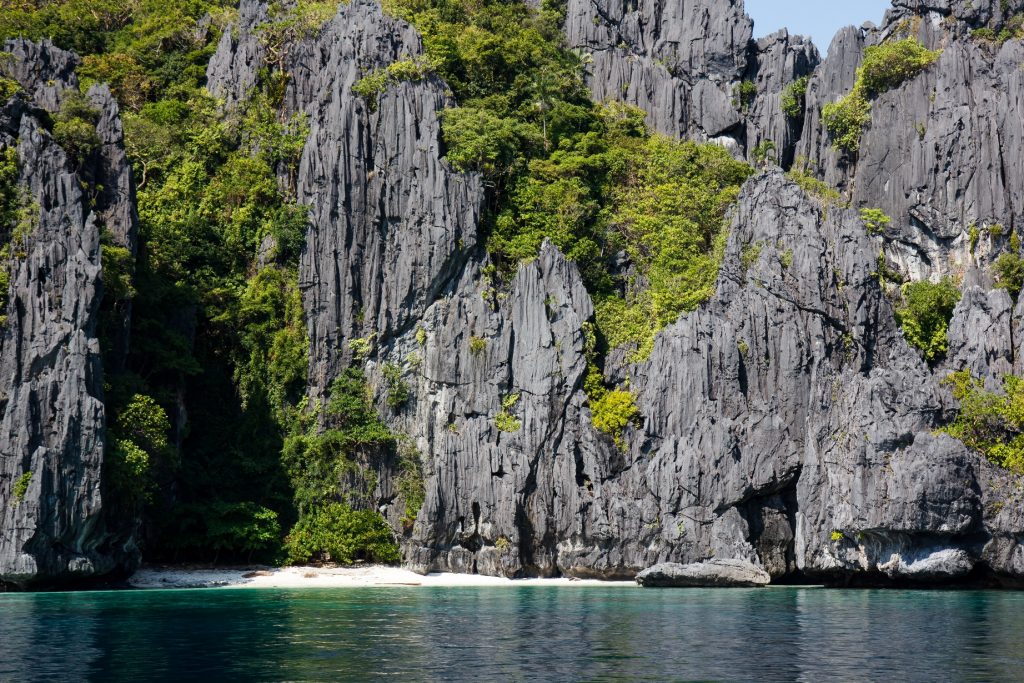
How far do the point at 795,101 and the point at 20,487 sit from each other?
4341 cm

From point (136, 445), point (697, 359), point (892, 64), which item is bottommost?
point (136, 445)

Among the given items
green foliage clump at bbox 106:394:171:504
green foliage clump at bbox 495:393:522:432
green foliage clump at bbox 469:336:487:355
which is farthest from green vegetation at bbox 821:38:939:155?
green foliage clump at bbox 106:394:171:504

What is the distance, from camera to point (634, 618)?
97.3 feet

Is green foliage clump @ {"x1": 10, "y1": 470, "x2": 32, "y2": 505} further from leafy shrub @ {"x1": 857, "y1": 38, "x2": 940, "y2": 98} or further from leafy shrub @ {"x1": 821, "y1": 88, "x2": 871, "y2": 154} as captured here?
leafy shrub @ {"x1": 857, "y1": 38, "x2": 940, "y2": 98}

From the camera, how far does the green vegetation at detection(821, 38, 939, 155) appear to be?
179 ft

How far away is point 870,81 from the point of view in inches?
2189

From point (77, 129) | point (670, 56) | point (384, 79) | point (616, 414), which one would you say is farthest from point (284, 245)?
point (670, 56)

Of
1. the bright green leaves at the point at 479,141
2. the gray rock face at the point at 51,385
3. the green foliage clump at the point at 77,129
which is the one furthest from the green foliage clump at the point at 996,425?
the green foliage clump at the point at 77,129

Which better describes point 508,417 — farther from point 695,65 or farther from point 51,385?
point 695,65

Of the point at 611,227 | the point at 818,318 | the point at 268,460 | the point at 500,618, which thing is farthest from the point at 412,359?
the point at 500,618

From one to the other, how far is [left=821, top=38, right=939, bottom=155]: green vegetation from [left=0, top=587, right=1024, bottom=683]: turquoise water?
26.9 metres

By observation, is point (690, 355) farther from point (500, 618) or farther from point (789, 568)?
point (500, 618)

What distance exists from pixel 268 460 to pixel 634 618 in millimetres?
23479

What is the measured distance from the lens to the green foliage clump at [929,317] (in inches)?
1857
